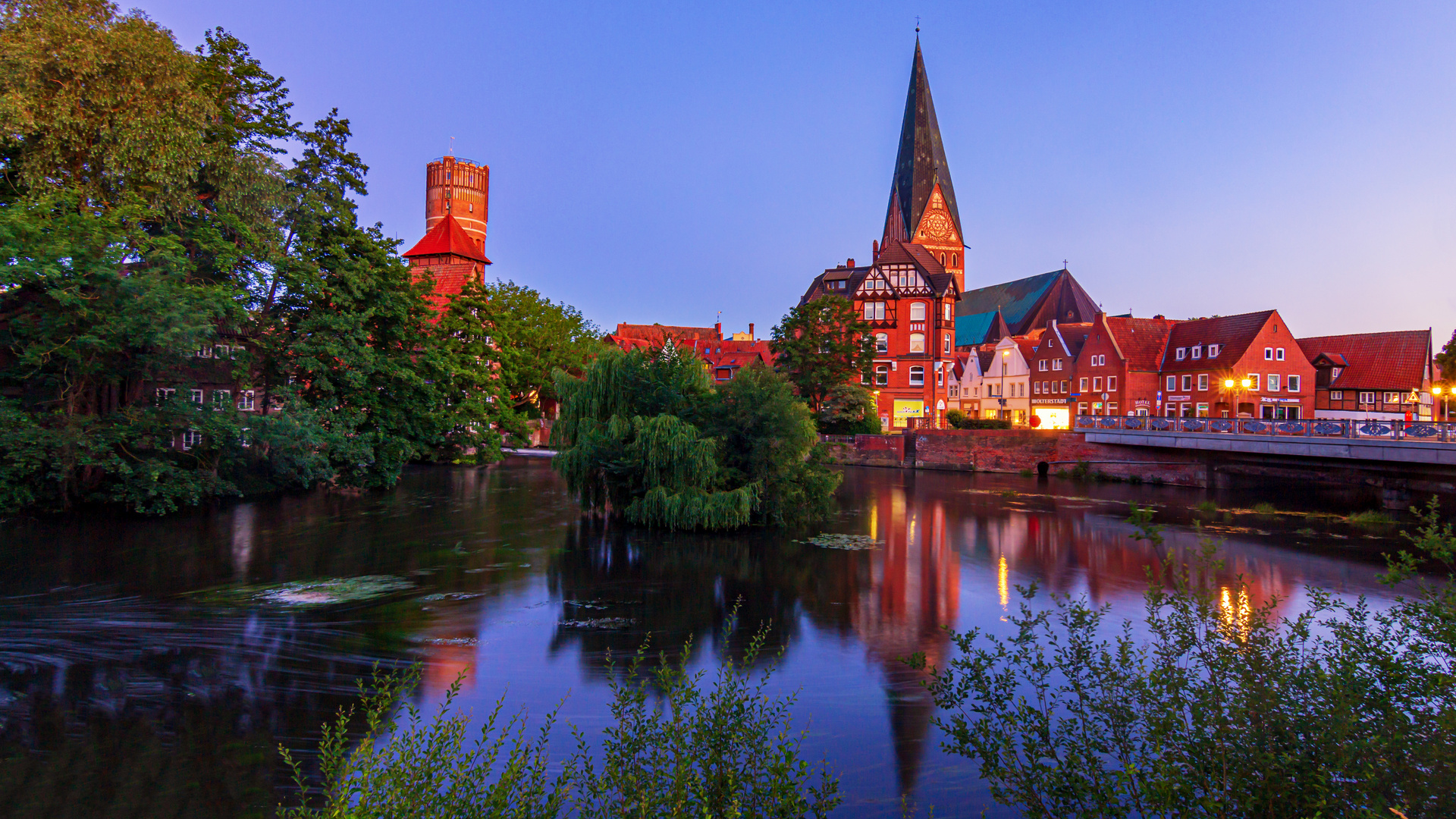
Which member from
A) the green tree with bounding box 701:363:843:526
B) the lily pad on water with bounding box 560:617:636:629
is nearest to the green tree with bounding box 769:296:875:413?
the green tree with bounding box 701:363:843:526

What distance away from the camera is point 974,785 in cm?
730

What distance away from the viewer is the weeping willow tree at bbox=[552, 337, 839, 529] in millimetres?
19766

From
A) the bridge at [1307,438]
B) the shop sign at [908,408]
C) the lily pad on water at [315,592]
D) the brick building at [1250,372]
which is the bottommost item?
the lily pad on water at [315,592]

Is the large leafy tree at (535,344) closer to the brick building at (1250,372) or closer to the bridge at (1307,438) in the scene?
the bridge at (1307,438)

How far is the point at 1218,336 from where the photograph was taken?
49.1 meters

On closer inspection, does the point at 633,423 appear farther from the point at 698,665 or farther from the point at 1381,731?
the point at 1381,731

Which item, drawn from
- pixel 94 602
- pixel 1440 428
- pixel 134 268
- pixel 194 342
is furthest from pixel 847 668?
pixel 1440 428

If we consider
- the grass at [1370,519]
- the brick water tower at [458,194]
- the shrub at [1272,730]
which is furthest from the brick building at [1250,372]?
the brick water tower at [458,194]

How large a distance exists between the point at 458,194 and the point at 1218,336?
67319mm

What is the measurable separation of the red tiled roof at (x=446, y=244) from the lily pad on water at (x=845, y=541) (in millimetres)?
51142

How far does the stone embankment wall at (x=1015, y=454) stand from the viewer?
36281 millimetres

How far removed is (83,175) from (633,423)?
17009 millimetres

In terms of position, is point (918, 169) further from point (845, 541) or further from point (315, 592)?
point (315, 592)

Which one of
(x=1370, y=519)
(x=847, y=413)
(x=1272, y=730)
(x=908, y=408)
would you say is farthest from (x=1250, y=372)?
(x=1272, y=730)
